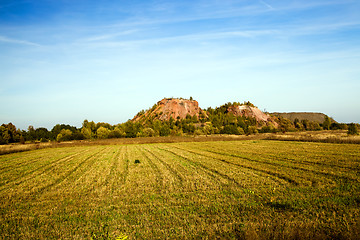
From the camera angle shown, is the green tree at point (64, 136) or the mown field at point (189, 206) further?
the green tree at point (64, 136)

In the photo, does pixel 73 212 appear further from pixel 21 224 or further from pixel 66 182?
pixel 66 182

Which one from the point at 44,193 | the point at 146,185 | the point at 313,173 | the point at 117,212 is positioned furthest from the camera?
the point at 313,173

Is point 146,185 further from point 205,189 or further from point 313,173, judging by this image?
point 313,173

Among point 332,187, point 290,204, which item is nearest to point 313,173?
point 332,187

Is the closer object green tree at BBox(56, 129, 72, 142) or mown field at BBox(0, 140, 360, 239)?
mown field at BBox(0, 140, 360, 239)

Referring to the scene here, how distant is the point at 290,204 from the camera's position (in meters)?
8.59

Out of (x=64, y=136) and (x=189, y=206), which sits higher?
(x=64, y=136)

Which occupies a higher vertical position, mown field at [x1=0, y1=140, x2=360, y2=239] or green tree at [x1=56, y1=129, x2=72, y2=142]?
green tree at [x1=56, y1=129, x2=72, y2=142]

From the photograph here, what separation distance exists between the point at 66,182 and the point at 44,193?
2338 millimetres

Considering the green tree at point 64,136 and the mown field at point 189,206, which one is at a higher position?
the green tree at point 64,136

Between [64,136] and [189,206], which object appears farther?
[64,136]

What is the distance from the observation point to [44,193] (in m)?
11.5

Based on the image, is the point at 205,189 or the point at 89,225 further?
the point at 205,189

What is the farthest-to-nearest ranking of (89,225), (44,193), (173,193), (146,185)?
(146,185)
(44,193)
(173,193)
(89,225)
